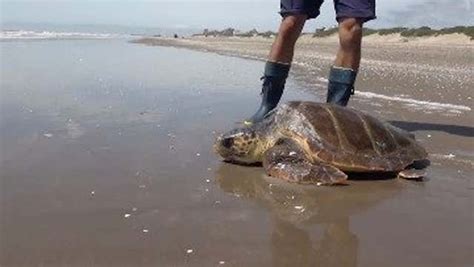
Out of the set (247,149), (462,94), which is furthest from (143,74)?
(247,149)

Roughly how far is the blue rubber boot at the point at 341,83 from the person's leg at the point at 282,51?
0.52 m

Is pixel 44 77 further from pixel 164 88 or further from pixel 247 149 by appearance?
pixel 247 149

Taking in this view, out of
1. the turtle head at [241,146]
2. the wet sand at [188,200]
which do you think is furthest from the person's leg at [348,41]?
the turtle head at [241,146]

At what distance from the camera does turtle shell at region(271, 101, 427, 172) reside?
4652mm

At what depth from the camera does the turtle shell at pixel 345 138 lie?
15.3 feet

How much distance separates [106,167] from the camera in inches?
184

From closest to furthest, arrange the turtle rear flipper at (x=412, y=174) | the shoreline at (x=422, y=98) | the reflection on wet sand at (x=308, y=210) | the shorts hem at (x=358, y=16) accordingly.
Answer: the reflection on wet sand at (x=308, y=210) → the turtle rear flipper at (x=412, y=174) → the shorts hem at (x=358, y=16) → the shoreline at (x=422, y=98)

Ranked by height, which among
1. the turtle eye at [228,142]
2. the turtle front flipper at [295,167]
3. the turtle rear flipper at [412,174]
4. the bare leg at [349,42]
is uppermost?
the bare leg at [349,42]

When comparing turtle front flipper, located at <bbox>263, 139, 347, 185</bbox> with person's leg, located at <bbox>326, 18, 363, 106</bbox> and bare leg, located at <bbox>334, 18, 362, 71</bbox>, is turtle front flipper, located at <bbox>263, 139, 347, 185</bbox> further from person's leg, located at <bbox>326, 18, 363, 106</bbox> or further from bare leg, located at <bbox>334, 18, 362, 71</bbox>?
bare leg, located at <bbox>334, 18, 362, 71</bbox>

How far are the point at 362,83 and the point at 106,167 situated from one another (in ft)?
24.5

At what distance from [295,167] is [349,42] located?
5.17ft

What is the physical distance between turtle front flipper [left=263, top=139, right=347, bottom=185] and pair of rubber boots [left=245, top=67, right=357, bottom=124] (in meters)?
1.07

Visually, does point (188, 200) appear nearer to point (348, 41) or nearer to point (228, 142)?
point (228, 142)

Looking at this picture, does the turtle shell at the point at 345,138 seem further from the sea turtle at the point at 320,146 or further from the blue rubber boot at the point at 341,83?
the blue rubber boot at the point at 341,83
